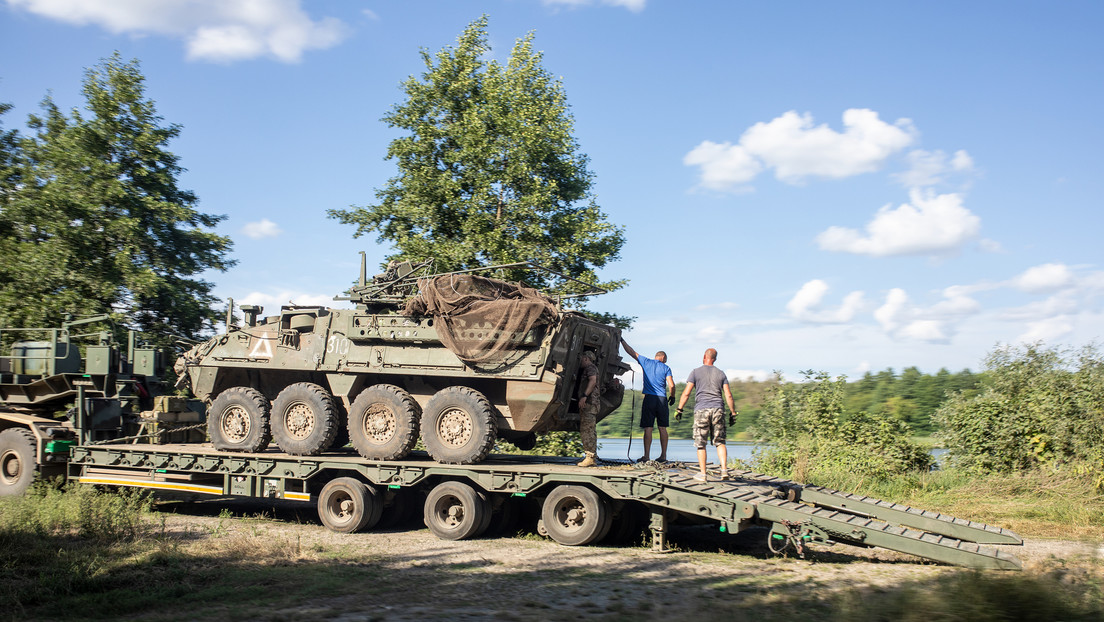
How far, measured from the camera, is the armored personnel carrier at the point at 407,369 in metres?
12.0

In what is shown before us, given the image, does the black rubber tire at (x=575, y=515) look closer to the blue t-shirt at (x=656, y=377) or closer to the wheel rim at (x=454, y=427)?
the wheel rim at (x=454, y=427)

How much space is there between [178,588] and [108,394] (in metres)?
8.81

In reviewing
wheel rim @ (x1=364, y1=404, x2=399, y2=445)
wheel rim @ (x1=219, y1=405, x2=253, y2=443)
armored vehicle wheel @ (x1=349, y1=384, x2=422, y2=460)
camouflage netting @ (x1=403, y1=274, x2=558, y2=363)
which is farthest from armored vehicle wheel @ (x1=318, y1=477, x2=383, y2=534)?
camouflage netting @ (x1=403, y1=274, x2=558, y2=363)

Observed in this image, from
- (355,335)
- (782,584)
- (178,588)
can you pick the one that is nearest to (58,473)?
(355,335)

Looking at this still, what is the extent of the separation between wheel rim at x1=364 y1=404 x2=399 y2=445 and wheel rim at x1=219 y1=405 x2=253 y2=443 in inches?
83.2

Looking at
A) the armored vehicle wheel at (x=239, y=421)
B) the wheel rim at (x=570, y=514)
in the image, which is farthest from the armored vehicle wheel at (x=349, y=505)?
the wheel rim at (x=570, y=514)

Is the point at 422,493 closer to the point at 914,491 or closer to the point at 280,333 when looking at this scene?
the point at 280,333

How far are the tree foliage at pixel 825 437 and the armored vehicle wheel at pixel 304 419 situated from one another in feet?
31.0

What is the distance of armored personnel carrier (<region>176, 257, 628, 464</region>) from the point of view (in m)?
12.0

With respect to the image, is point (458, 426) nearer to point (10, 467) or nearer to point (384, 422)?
point (384, 422)

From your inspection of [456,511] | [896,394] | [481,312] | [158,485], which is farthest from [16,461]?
[896,394]

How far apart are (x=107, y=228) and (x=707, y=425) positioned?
661 inches

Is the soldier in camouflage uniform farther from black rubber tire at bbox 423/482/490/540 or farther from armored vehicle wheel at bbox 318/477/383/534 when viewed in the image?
armored vehicle wheel at bbox 318/477/383/534

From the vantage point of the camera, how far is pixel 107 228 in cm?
2159
